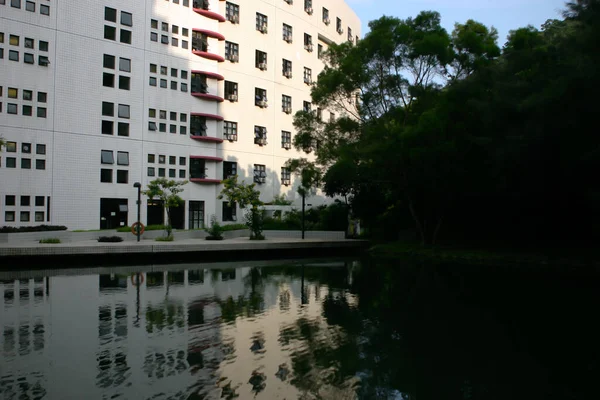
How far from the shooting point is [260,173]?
42375 mm

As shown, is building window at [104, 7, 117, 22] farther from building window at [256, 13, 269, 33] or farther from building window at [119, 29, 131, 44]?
building window at [256, 13, 269, 33]

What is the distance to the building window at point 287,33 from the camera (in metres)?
44.3

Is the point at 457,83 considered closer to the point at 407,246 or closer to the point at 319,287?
the point at 407,246

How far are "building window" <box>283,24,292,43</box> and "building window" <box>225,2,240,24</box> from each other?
5161mm

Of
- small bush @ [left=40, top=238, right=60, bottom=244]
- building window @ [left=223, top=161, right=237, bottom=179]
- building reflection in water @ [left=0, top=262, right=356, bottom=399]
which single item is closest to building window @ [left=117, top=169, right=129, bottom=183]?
building window @ [left=223, top=161, right=237, bottom=179]

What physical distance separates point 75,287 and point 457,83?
1888 cm

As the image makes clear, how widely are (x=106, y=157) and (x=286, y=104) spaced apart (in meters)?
17.4

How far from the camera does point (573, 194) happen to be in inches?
828

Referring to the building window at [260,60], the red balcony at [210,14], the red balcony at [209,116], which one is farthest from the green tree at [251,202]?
the building window at [260,60]

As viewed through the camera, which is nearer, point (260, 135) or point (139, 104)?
point (139, 104)

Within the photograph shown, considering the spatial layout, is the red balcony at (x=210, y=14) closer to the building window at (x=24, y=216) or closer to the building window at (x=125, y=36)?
the building window at (x=125, y=36)

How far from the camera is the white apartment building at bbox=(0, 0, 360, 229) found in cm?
3008

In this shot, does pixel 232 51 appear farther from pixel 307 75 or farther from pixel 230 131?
pixel 307 75

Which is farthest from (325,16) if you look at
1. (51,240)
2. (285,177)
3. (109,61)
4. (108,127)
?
(51,240)
